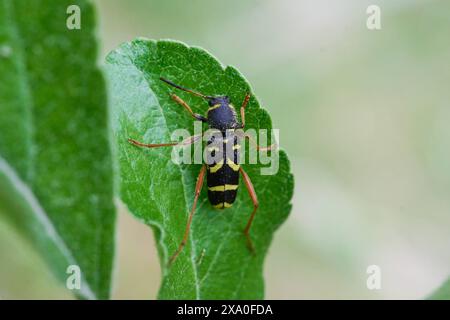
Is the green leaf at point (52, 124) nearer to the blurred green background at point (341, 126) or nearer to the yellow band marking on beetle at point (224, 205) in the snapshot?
the yellow band marking on beetle at point (224, 205)

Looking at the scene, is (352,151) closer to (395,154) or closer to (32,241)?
(395,154)

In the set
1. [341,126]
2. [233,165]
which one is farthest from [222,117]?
[341,126]

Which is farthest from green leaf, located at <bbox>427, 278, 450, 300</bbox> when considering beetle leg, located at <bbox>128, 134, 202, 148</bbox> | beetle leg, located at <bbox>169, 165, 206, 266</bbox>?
beetle leg, located at <bbox>128, 134, 202, 148</bbox>

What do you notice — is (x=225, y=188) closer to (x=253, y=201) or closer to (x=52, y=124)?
(x=253, y=201)

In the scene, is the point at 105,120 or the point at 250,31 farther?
the point at 250,31

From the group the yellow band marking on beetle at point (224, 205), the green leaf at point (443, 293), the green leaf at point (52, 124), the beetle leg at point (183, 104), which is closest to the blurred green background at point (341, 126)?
the yellow band marking on beetle at point (224, 205)

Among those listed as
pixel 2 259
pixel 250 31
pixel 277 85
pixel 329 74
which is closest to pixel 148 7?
pixel 250 31
